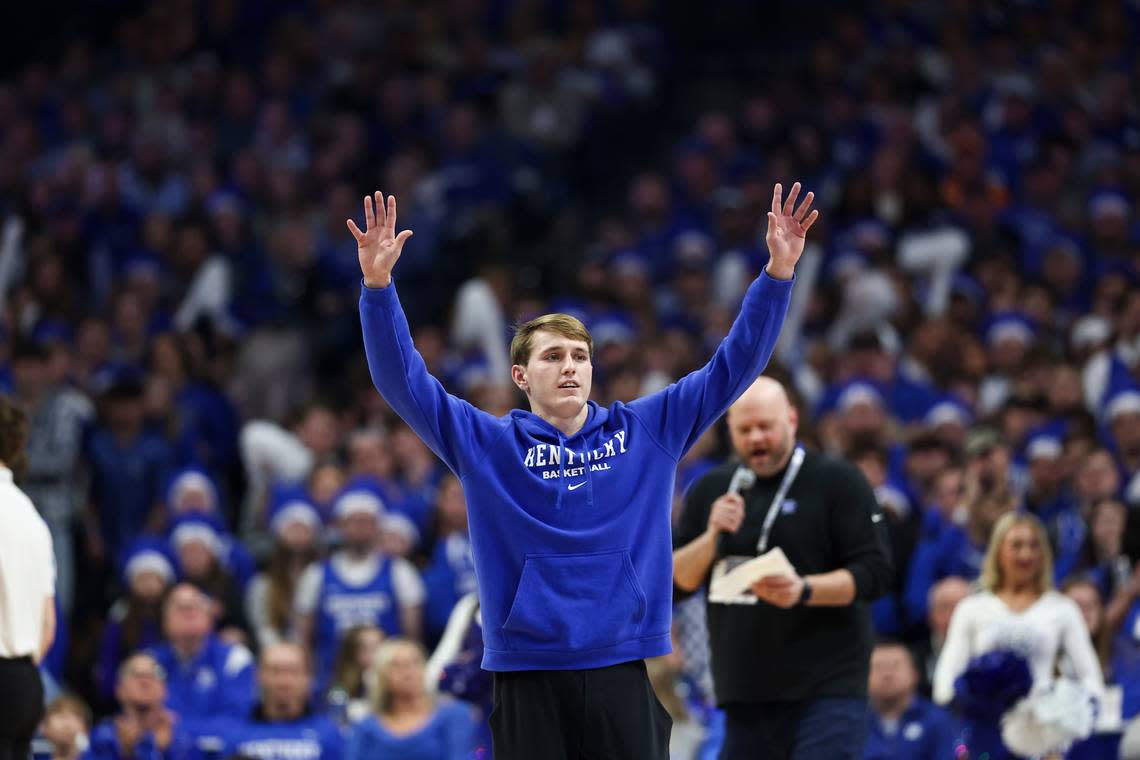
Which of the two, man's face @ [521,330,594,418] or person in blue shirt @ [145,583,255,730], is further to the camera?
person in blue shirt @ [145,583,255,730]

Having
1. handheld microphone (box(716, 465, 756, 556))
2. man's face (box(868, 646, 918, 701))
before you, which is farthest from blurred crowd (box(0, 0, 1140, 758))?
handheld microphone (box(716, 465, 756, 556))

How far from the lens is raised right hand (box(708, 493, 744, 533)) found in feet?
20.9

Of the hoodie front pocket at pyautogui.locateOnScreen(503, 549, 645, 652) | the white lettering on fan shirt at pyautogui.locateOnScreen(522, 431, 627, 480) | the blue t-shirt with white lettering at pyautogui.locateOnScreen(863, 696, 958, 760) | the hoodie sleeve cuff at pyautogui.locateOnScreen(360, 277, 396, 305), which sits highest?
the hoodie sleeve cuff at pyautogui.locateOnScreen(360, 277, 396, 305)

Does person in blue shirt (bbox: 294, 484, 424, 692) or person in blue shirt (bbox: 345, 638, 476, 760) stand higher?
person in blue shirt (bbox: 294, 484, 424, 692)

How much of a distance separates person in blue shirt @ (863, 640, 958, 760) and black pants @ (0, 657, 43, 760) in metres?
4.31

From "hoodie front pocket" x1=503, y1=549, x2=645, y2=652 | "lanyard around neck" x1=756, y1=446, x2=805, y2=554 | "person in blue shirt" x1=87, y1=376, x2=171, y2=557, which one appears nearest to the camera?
"hoodie front pocket" x1=503, y1=549, x2=645, y2=652

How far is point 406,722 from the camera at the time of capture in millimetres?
9633

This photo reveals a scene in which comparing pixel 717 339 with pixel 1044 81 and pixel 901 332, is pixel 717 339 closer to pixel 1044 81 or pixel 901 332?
pixel 901 332

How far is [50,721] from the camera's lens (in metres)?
9.39

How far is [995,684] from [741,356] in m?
3.32

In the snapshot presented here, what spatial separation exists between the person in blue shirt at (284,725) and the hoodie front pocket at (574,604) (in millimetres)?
5112

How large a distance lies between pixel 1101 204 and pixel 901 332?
81.1 inches

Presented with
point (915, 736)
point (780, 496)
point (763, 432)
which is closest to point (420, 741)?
point (915, 736)

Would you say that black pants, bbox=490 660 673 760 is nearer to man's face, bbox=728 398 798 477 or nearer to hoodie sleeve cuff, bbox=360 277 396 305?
hoodie sleeve cuff, bbox=360 277 396 305
